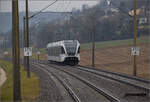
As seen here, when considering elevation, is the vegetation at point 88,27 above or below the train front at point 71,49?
→ above

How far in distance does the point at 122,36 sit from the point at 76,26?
15154 millimetres

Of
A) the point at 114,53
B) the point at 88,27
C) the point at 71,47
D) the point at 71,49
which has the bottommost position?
the point at 114,53

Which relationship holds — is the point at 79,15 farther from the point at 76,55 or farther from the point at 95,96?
the point at 95,96

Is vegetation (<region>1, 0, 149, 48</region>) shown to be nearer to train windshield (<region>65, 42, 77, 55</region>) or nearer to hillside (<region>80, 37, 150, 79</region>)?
hillside (<region>80, 37, 150, 79</region>)

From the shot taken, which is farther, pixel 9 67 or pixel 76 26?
pixel 76 26

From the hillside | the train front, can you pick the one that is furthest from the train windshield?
the hillside

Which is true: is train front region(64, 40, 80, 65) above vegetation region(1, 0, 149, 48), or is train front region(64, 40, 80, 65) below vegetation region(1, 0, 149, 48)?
below

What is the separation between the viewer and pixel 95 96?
1484 cm

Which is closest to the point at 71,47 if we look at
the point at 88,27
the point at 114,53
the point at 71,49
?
the point at 71,49

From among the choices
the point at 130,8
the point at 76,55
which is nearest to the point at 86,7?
the point at 130,8

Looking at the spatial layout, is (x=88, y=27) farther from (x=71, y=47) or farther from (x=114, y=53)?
(x=71, y=47)

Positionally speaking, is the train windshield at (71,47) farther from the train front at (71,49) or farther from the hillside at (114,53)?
the hillside at (114,53)

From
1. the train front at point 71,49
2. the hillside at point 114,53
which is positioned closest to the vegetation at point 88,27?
the hillside at point 114,53

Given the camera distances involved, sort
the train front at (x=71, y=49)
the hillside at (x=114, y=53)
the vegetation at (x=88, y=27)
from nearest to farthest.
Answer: the train front at (x=71, y=49)
the vegetation at (x=88, y=27)
the hillside at (x=114, y=53)
